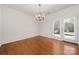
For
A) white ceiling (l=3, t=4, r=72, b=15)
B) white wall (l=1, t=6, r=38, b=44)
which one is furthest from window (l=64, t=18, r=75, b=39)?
white wall (l=1, t=6, r=38, b=44)

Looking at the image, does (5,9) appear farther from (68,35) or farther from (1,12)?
(68,35)

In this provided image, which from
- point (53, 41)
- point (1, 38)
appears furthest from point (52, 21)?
point (1, 38)

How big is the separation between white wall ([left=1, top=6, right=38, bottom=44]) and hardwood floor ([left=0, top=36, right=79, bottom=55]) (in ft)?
0.48

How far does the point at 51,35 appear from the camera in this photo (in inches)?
95.8

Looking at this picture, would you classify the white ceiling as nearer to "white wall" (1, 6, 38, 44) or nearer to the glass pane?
"white wall" (1, 6, 38, 44)

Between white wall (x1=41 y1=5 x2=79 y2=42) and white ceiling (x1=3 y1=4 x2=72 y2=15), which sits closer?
white ceiling (x1=3 y1=4 x2=72 y2=15)

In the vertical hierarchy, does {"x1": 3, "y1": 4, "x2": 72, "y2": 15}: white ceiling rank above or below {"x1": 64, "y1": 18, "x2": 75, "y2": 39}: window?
above

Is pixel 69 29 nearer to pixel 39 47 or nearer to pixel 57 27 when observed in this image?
pixel 57 27

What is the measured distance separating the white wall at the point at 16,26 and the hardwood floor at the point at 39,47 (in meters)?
0.15

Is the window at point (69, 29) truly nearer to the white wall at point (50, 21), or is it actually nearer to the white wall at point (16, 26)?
the white wall at point (50, 21)

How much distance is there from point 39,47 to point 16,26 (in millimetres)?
852

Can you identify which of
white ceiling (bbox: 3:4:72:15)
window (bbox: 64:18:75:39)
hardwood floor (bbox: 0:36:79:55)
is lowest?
hardwood floor (bbox: 0:36:79:55)

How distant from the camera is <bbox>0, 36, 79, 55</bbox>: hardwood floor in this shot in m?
2.29
